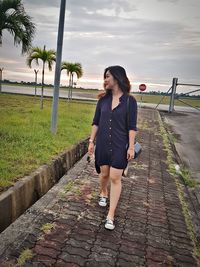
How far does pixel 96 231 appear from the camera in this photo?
11.3 ft

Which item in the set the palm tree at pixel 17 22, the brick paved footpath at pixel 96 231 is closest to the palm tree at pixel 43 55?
the palm tree at pixel 17 22

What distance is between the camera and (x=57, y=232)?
3348mm

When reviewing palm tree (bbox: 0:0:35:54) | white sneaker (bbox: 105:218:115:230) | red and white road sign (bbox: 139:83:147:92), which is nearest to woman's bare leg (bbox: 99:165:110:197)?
white sneaker (bbox: 105:218:115:230)

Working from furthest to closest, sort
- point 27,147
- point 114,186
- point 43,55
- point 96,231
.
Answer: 1. point 43,55
2. point 27,147
3. point 114,186
4. point 96,231

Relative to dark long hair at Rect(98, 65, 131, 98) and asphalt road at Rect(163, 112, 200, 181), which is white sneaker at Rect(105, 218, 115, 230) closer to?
dark long hair at Rect(98, 65, 131, 98)

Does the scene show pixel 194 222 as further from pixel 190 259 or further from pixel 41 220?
pixel 41 220

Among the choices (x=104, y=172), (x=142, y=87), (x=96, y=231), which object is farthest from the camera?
(x=142, y=87)

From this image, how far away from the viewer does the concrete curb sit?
353cm

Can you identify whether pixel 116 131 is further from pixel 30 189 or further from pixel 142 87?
pixel 142 87

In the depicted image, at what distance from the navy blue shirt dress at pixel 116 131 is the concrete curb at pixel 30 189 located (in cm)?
119

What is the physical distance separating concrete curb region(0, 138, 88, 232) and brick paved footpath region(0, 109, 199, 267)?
157mm

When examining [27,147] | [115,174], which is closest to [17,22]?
[27,147]

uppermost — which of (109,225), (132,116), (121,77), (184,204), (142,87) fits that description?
(142,87)

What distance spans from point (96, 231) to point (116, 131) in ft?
3.89
